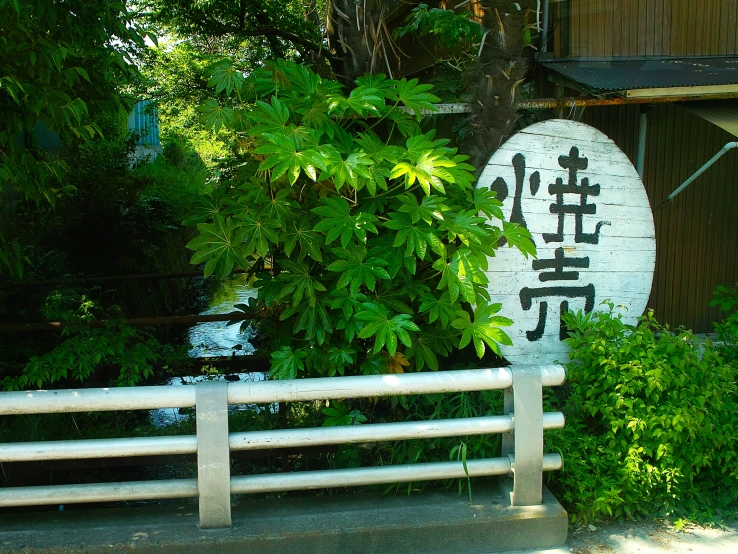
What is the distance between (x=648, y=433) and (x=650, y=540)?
1.99 ft

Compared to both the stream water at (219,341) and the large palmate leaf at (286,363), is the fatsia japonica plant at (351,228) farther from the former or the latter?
the stream water at (219,341)

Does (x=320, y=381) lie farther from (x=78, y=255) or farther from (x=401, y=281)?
(x=78, y=255)

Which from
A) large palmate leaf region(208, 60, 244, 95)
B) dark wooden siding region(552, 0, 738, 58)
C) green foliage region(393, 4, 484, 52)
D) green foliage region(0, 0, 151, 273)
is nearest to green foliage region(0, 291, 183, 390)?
green foliage region(0, 0, 151, 273)

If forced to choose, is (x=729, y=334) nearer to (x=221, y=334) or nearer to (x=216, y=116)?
(x=216, y=116)

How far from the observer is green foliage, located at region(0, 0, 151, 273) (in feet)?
13.8

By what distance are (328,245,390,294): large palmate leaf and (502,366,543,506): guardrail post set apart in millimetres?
961

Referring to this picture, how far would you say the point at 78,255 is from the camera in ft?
32.8

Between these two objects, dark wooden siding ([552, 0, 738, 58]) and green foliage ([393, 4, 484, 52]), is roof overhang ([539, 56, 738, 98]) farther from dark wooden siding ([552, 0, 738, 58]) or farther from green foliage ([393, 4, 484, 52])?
green foliage ([393, 4, 484, 52])

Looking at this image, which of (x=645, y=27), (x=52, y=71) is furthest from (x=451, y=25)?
(x=52, y=71)

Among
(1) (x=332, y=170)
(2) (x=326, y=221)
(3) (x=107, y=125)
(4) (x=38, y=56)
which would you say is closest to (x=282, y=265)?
(2) (x=326, y=221)

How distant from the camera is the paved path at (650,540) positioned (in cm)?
399

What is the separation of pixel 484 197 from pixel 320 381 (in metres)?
1.63

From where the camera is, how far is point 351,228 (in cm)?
415

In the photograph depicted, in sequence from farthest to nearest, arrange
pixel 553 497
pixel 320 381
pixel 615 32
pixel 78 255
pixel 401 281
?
pixel 78 255, pixel 615 32, pixel 401 281, pixel 553 497, pixel 320 381
